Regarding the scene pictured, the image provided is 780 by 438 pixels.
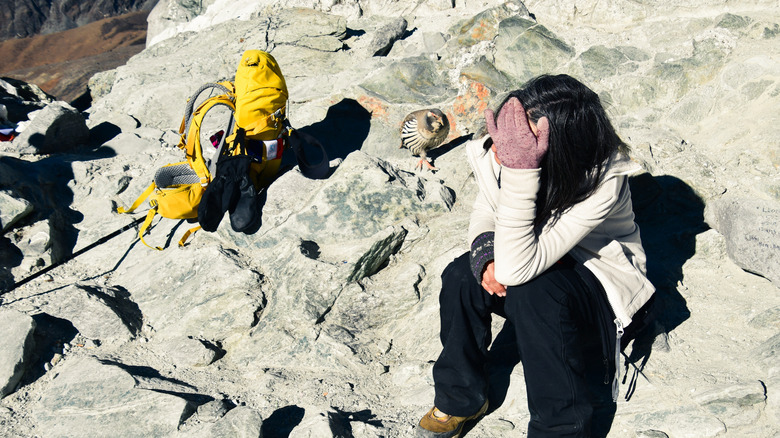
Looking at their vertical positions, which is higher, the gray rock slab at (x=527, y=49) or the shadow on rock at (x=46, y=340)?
the gray rock slab at (x=527, y=49)

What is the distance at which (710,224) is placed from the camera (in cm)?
350

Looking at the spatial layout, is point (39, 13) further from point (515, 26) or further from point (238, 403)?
point (238, 403)

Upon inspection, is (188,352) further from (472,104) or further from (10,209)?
(472,104)

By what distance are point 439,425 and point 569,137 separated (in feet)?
4.33

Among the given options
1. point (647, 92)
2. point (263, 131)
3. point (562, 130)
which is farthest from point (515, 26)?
point (562, 130)

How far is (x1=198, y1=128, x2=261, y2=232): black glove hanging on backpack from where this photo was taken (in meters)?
4.00

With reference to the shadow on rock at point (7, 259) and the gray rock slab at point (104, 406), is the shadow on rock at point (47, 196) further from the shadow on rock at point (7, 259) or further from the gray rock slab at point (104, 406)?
the gray rock slab at point (104, 406)

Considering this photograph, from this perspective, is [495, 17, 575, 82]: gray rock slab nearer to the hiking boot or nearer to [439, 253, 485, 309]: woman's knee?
[439, 253, 485, 309]: woman's knee

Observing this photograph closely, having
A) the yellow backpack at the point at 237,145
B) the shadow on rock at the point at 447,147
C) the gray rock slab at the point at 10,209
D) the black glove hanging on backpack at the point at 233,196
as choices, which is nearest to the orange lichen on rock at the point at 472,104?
the shadow on rock at the point at 447,147

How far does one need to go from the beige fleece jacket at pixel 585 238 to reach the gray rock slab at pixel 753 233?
1.06 m

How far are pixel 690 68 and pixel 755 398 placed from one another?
2853 millimetres

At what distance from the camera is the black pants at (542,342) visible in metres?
2.13

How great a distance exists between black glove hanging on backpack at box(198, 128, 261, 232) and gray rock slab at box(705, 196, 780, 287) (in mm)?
3071

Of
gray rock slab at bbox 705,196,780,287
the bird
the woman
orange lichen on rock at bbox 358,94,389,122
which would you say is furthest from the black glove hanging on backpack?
gray rock slab at bbox 705,196,780,287
